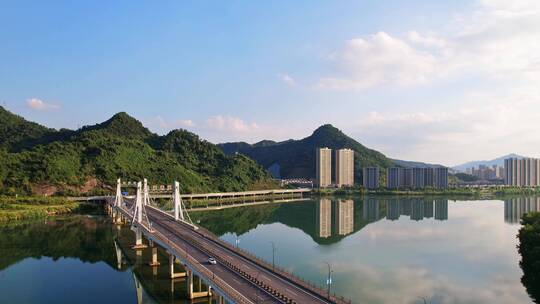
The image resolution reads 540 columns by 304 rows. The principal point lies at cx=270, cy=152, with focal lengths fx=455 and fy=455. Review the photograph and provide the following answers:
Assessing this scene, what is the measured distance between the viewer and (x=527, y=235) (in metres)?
61.3

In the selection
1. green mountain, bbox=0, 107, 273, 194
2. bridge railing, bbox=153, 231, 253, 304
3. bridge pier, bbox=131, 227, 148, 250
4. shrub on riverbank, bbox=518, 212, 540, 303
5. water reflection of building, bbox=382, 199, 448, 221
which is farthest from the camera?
green mountain, bbox=0, 107, 273, 194

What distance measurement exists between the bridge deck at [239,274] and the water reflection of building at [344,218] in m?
49.2

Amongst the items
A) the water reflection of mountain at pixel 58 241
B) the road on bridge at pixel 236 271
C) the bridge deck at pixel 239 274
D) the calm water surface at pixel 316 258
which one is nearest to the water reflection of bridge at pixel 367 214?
the calm water surface at pixel 316 258

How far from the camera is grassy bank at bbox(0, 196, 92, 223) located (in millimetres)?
100269

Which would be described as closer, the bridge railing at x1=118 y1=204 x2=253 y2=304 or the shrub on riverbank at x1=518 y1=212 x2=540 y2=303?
the bridge railing at x1=118 y1=204 x2=253 y2=304

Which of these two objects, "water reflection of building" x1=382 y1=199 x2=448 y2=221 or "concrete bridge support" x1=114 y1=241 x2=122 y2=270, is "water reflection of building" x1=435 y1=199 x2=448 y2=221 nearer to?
"water reflection of building" x1=382 y1=199 x2=448 y2=221

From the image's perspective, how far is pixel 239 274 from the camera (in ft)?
135

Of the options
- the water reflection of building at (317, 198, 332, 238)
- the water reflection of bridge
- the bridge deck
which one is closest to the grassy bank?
the bridge deck

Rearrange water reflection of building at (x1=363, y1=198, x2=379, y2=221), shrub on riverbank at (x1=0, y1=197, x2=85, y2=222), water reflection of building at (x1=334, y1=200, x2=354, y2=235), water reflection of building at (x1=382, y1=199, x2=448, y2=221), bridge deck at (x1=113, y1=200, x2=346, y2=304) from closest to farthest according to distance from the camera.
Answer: bridge deck at (x1=113, y1=200, x2=346, y2=304) → shrub on riverbank at (x1=0, y1=197, x2=85, y2=222) → water reflection of building at (x1=334, y1=200, x2=354, y2=235) → water reflection of building at (x1=363, y1=198, x2=379, y2=221) → water reflection of building at (x1=382, y1=199, x2=448, y2=221)

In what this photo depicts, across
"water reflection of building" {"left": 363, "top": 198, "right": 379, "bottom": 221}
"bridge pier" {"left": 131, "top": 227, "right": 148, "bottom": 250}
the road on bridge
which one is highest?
the road on bridge

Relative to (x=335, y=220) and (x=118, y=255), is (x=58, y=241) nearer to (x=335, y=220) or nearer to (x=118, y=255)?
(x=118, y=255)

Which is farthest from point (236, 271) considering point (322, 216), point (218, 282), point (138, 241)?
point (322, 216)

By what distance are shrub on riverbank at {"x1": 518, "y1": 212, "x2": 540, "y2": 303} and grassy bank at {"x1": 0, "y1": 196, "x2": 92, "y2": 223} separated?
9578 centimetres

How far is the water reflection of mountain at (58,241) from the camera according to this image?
69.0 meters
